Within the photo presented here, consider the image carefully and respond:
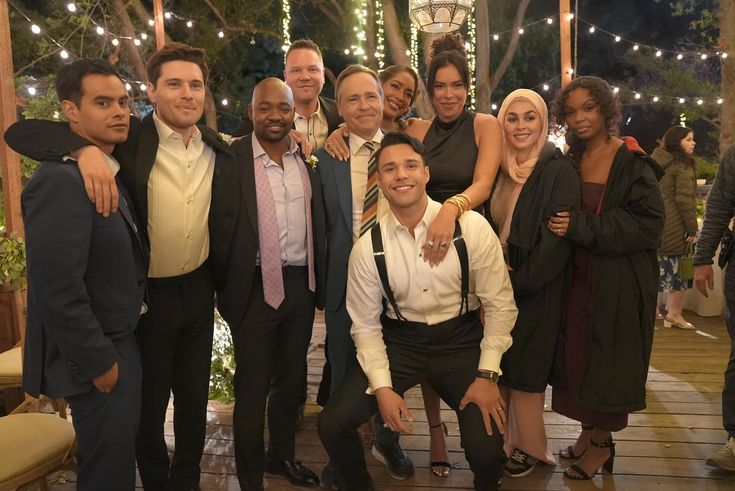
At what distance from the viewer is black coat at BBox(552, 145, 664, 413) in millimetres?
2457

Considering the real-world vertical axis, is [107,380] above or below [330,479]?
above

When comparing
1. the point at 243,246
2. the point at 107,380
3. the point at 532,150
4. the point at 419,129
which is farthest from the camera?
the point at 419,129

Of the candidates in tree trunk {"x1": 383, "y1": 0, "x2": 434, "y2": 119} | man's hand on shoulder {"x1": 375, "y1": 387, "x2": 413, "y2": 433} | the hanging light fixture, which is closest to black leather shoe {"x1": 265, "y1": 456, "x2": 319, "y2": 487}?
man's hand on shoulder {"x1": 375, "y1": 387, "x2": 413, "y2": 433}

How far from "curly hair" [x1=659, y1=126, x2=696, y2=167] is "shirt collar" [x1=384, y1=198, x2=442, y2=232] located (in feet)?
11.4

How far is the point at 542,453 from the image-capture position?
276 cm

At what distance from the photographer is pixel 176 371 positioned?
247cm

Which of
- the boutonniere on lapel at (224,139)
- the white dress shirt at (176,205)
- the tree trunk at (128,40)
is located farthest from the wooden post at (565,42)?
the tree trunk at (128,40)

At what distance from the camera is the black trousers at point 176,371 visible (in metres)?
2.30

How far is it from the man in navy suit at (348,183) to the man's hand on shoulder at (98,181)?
997 millimetres

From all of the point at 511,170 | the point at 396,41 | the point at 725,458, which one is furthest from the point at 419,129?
the point at 396,41

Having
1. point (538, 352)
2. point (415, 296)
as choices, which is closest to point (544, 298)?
point (538, 352)

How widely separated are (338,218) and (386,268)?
1.30 feet

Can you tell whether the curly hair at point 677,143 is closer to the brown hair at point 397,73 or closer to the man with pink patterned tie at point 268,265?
the brown hair at point 397,73

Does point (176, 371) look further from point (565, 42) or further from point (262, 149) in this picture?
point (565, 42)
